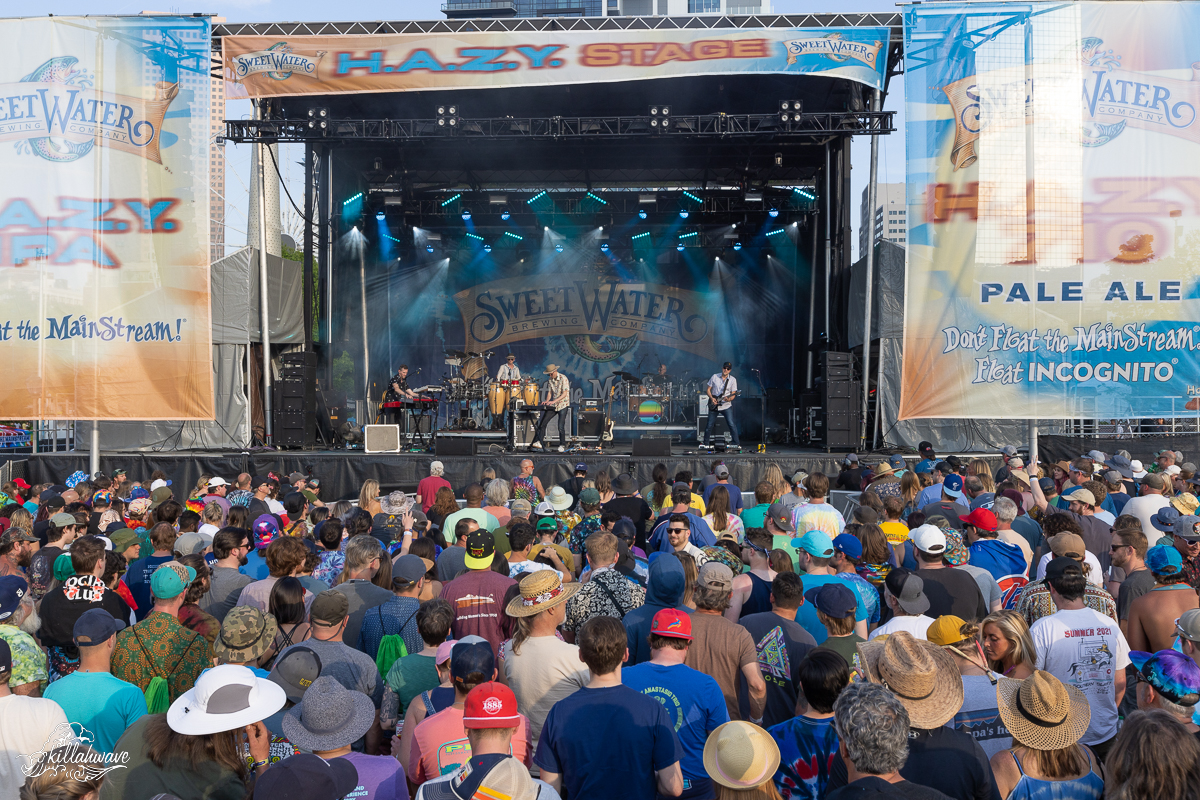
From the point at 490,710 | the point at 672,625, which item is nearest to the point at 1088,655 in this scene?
the point at 672,625

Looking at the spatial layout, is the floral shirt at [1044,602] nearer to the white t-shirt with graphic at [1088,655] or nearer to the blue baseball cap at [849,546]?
the white t-shirt with graphic at [1088,655]

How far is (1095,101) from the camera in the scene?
11.4 meters

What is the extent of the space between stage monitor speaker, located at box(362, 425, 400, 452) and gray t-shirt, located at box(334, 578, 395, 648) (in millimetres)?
9445

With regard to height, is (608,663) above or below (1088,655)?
above

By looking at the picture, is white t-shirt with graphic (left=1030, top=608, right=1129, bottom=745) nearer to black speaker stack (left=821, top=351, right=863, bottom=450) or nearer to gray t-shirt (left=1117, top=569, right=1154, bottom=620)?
gray t-shirt (left=1117, top=569, right=1154, bottom=620)

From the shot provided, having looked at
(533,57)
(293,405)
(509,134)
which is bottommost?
(293,405)

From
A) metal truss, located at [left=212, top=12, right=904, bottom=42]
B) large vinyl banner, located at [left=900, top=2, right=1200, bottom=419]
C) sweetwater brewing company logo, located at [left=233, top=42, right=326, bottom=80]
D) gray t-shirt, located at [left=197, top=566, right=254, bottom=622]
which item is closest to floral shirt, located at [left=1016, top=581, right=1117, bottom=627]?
gray t-shirt, located at [left=197, top=566, right=254, bottom=622]

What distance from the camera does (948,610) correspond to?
401cm

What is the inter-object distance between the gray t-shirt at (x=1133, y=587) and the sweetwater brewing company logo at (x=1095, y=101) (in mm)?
8546

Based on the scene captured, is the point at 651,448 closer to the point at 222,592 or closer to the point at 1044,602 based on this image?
the point at 222,592

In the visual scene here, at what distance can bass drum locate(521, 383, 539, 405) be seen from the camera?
1444 centimetres

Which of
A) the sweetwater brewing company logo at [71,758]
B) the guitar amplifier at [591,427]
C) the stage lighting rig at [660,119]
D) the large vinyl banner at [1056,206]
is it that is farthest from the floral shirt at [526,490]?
the stage lighting rig at [660,119]

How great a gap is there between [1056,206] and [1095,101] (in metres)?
1.55

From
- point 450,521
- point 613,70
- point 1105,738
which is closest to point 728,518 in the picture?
point 450,521
